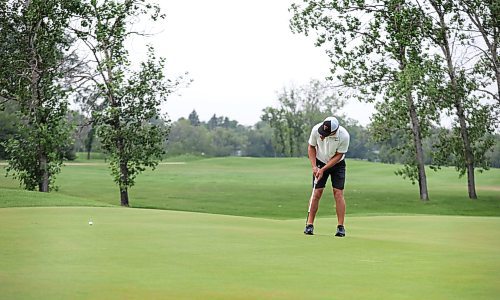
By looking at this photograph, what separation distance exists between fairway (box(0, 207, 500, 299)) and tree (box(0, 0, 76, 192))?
779 inches

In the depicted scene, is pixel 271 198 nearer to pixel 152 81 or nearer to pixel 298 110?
pixel 152 81

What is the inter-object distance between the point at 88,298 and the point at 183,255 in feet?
9.05

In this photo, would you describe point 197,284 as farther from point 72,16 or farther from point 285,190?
point 285,190

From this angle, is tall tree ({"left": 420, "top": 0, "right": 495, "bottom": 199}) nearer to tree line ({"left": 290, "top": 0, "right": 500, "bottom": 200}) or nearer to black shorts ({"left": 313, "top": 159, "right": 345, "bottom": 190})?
tree line ({"left": 290, "top": 0, "right": 500, "bottom": 200})

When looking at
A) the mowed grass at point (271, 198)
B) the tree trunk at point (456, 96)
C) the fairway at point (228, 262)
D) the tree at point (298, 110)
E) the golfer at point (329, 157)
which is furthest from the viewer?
the tree at point (298, 110)

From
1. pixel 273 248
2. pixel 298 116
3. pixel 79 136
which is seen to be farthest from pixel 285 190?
pixel 298 116

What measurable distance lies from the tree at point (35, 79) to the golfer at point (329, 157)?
2138cm

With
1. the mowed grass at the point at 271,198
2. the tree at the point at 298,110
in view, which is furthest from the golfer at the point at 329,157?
the tree at the point at 298,110

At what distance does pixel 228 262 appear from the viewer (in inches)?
305

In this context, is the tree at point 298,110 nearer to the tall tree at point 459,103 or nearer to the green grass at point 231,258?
the tall tree at point 459,103

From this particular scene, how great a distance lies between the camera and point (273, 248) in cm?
930

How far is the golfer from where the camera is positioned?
38.7 ft

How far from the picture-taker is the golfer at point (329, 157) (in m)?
→ 11.8

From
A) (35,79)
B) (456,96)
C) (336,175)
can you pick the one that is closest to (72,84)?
(35,79)
